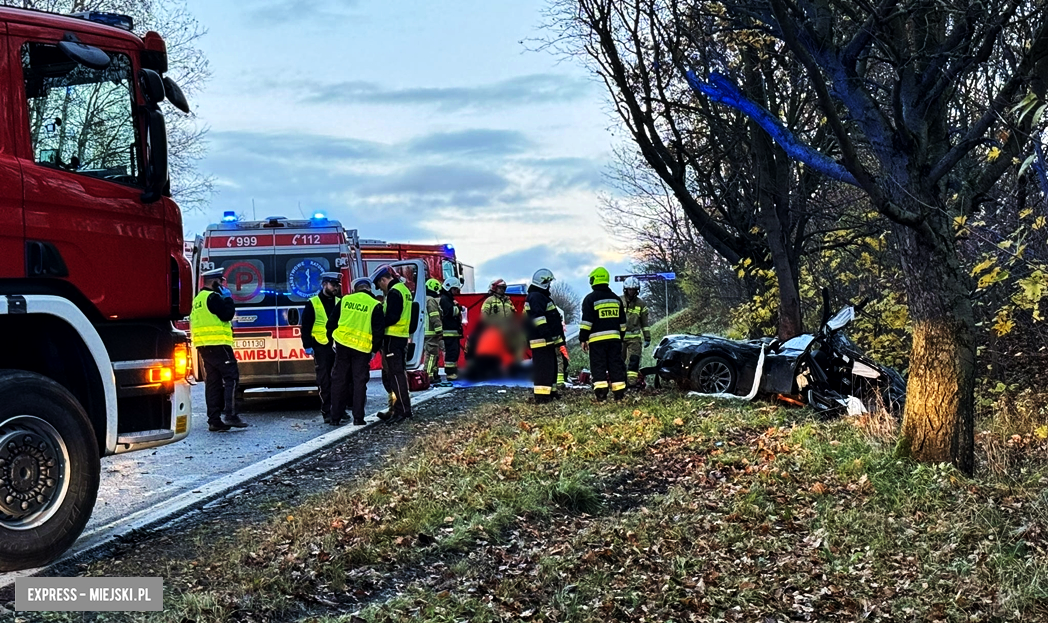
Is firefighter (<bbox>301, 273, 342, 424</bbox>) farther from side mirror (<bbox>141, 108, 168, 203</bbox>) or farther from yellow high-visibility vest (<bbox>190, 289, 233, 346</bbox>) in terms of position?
side mirror (<bbox>141, 108, 168, 203</bbox>)

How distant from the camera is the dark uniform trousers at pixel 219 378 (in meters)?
11.1

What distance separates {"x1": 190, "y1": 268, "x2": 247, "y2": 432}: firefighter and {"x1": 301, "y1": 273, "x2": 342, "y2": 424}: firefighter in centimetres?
99

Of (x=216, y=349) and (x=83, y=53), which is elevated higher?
(x=83, y=53)

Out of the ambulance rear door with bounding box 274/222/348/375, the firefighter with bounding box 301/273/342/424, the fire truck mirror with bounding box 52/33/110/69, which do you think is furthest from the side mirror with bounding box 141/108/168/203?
the ambulance rear door with bounding box 274/222/348/375

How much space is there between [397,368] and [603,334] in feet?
8.45

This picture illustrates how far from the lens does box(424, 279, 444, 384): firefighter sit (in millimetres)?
16188

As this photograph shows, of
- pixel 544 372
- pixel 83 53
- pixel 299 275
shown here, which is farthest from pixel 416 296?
pixel 83 53

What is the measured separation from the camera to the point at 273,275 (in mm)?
12977

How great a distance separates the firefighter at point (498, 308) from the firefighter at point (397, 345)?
162 inches

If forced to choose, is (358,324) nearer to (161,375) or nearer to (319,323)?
(319,323)

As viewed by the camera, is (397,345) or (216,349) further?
(397,345)

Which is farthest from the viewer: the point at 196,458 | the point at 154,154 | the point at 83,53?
the point at 196,458

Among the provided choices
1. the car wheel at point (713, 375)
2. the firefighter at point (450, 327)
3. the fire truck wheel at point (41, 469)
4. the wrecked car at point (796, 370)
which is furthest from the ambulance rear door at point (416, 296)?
the fire truck wheel at point (41, 469)

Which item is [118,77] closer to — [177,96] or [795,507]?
[177,96]
